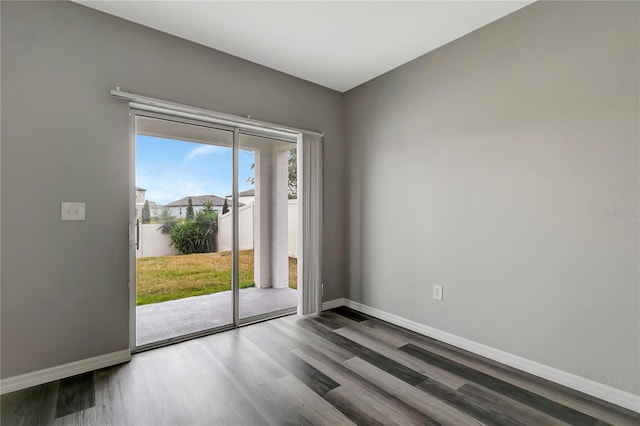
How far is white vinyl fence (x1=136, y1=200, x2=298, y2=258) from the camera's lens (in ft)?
8.51

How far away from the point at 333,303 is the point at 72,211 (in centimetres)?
273

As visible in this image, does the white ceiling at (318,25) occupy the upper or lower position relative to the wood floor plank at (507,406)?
upper

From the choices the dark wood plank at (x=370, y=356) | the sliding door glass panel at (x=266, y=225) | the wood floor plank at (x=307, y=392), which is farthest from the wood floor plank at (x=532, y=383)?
the sliding door glass panel at (x=266, y=225)

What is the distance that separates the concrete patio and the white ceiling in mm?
2404

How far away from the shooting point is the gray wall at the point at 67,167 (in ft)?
6.49

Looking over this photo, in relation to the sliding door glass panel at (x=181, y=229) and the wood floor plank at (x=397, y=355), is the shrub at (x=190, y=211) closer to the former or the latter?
the sliding door glass panel at (x=181, y=229)

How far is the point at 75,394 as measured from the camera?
1.92 metres

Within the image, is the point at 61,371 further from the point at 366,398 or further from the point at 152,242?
the point at 366,398

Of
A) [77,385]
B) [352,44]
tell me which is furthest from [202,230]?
[352,44]

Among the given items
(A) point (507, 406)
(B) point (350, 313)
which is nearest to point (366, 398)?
(A) point (507, 406)

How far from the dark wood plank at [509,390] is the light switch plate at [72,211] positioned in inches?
109

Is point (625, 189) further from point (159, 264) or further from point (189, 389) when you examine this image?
point (159, 264)

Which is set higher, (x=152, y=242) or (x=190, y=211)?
(x=190, y=211)

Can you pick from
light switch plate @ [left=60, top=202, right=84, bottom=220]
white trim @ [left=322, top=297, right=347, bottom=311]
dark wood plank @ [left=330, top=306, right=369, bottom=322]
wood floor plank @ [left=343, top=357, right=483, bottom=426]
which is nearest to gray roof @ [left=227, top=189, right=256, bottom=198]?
light switch plate @ [left=60, top=202, right=84, bottom=220]
